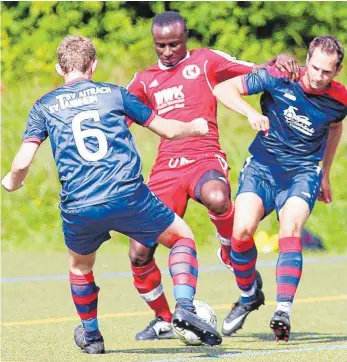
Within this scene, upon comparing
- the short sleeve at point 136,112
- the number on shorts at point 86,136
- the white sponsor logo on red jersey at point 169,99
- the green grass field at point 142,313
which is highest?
the short sleeve at point 136,112

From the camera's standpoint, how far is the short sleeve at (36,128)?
7539 mm

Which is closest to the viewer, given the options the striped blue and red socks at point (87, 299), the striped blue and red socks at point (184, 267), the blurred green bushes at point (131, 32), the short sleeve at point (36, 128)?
the short sleeve at point (36, 128)

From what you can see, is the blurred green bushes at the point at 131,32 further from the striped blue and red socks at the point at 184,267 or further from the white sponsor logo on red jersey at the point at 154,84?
the striped blue and red socks at the point at 184,267

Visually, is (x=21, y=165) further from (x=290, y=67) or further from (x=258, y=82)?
(x=290, y=67)

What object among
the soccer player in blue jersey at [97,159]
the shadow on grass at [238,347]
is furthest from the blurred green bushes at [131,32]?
the soccer player in blue jersey at [97,159]

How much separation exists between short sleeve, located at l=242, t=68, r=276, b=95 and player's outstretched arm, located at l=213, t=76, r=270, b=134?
0.12 feet

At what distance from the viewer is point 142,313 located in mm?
10156

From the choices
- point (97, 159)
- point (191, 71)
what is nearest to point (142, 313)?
point (191, 71)

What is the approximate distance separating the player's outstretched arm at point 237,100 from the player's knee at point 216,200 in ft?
1.69

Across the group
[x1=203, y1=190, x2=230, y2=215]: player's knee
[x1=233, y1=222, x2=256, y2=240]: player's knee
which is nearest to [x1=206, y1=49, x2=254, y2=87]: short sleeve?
[x1=203, y1=190, x2=230, y2=215]: player's knee

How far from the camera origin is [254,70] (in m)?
8.80

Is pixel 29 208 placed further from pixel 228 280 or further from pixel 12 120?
pixel 228 280

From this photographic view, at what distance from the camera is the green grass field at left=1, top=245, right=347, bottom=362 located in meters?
7.89

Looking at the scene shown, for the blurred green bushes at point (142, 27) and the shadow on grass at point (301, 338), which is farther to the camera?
the blurred green bushes at point (142, 27)
